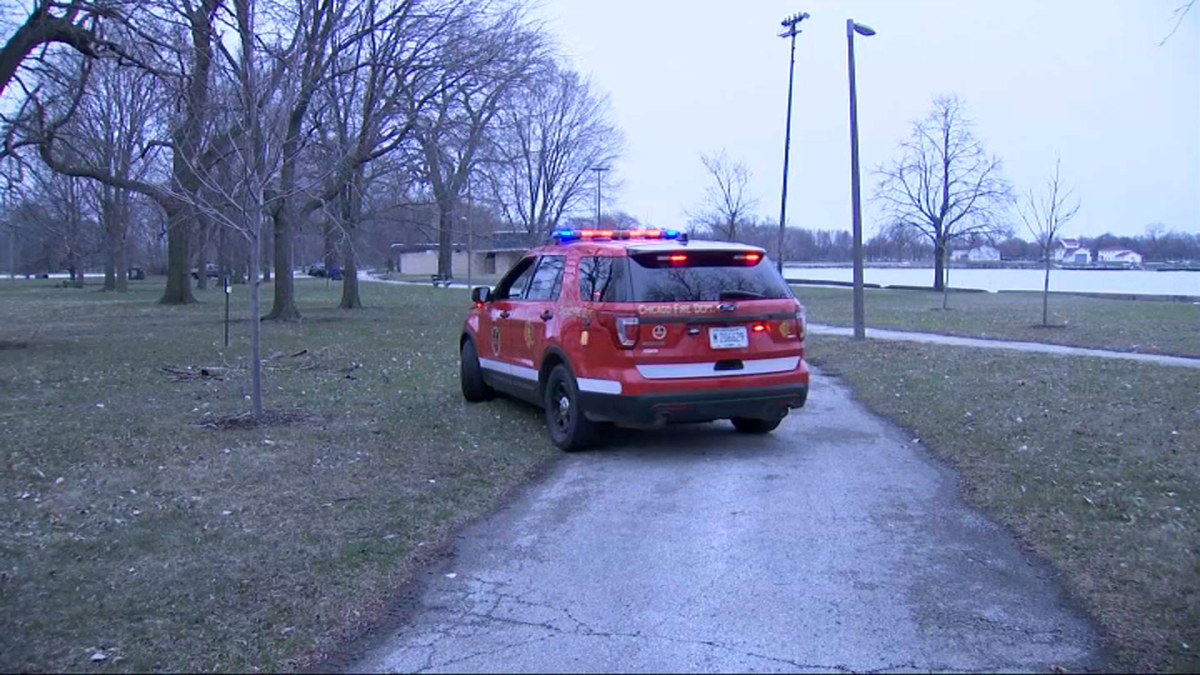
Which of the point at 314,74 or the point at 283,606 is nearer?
the point at 283,606

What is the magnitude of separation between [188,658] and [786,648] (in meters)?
2.50

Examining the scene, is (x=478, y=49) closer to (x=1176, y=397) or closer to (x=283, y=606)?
(x=1176, y=397)

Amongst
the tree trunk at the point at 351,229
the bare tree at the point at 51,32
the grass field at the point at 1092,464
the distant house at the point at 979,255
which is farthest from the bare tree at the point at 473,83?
the distant house at the point at 979,255

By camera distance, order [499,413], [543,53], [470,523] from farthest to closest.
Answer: [543,53]
[499,413]
[470,523]

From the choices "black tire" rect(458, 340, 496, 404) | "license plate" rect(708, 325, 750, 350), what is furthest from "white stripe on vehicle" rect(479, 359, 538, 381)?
"license plate" rect(708, 325, 750, 350)

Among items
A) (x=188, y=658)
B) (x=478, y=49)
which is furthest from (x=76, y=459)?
(x=478, y=49)

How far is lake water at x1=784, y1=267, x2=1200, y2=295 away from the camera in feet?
149

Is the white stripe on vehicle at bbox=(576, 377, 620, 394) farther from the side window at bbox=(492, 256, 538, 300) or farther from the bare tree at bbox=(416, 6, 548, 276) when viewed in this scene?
the bare tree at bbox=(416, 6, 548, 276)

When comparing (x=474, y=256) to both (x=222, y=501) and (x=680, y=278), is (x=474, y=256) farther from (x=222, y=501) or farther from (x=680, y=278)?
(x=222, y=501)

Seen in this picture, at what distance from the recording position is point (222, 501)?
634 centimetres

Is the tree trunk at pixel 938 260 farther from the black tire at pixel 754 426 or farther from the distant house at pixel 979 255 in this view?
the black tire at pixel 754 426

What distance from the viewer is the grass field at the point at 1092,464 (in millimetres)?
4625

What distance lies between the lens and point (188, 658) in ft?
13.1

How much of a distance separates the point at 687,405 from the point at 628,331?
748 mm
